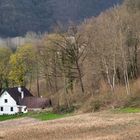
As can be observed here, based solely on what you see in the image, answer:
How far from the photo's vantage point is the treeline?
72.6 meters

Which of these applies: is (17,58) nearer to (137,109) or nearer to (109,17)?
(109,17)

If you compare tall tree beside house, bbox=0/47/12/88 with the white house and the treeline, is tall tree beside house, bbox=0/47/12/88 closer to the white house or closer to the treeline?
the treeline

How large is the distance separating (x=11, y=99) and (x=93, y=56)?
2427 centimetres

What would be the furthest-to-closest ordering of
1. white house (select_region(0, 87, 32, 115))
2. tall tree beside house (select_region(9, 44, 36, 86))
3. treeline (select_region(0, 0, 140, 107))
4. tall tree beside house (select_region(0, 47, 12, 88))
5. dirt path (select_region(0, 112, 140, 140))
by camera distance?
tall tree beside house (select_region(0, 47, 12, 88))
tall tree beside house (select_region(9, 44, 36, 86))
white house (select_region(0, 87, 32, 115))
treeline (select_region(0, 0, 140, 107))
dirt path (select_region(0, 112, 140, 140))

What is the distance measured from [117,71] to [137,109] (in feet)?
67.5

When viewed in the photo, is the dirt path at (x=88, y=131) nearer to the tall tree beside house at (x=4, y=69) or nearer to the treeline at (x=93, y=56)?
the treeline at (x=93, y=56)

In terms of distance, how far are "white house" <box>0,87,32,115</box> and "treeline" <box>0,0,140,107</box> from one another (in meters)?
5.77

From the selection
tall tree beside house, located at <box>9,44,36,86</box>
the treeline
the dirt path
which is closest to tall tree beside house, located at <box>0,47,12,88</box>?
tall tree beside house, located at <box>9,44,36,86</box>

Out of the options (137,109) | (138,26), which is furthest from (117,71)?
(137,109)

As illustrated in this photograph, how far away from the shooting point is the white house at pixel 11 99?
307 feet

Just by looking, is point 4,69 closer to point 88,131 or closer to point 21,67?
point 21,67

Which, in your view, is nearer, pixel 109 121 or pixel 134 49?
pixel 109 121

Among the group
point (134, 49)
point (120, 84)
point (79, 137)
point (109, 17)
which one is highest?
point (109, 17)

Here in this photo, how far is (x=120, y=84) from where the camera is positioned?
7556cm
